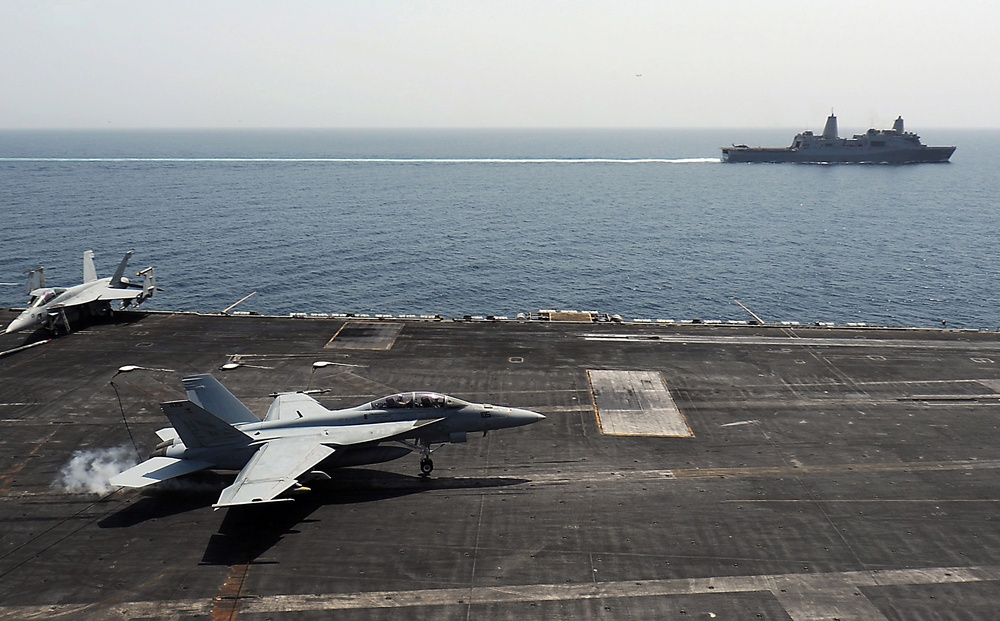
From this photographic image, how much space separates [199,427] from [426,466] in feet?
33.5

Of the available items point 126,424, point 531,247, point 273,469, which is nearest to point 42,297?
point 126,424

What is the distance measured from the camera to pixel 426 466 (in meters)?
31.0

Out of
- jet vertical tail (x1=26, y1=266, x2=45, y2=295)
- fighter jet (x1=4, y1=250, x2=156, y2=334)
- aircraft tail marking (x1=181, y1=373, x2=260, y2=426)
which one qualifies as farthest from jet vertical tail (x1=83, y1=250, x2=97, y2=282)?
aircraft tail marking (x1=181, y1=373, x2=260, y2=426)

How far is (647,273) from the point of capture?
92812mm

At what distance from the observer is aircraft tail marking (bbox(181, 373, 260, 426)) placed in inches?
1204

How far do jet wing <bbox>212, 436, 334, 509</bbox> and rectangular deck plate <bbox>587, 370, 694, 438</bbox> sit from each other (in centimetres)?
1603

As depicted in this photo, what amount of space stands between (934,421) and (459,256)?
2879 inches

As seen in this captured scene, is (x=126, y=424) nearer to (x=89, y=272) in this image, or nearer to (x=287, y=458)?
(x=287, y=458)

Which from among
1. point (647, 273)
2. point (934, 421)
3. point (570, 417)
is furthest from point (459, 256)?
point (934, 421)

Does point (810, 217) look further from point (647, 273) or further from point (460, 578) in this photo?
point (460, 578)

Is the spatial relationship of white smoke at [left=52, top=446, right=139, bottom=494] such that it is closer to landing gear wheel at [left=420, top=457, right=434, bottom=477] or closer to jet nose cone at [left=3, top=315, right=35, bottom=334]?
landing gear wheel at [left=420, top=457, right=434, bottom=477]

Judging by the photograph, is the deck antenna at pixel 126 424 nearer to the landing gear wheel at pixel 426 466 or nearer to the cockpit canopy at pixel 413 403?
the cockpit canopy at pixel 413 403

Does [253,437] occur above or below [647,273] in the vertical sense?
above

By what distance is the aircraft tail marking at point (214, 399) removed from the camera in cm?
3058
